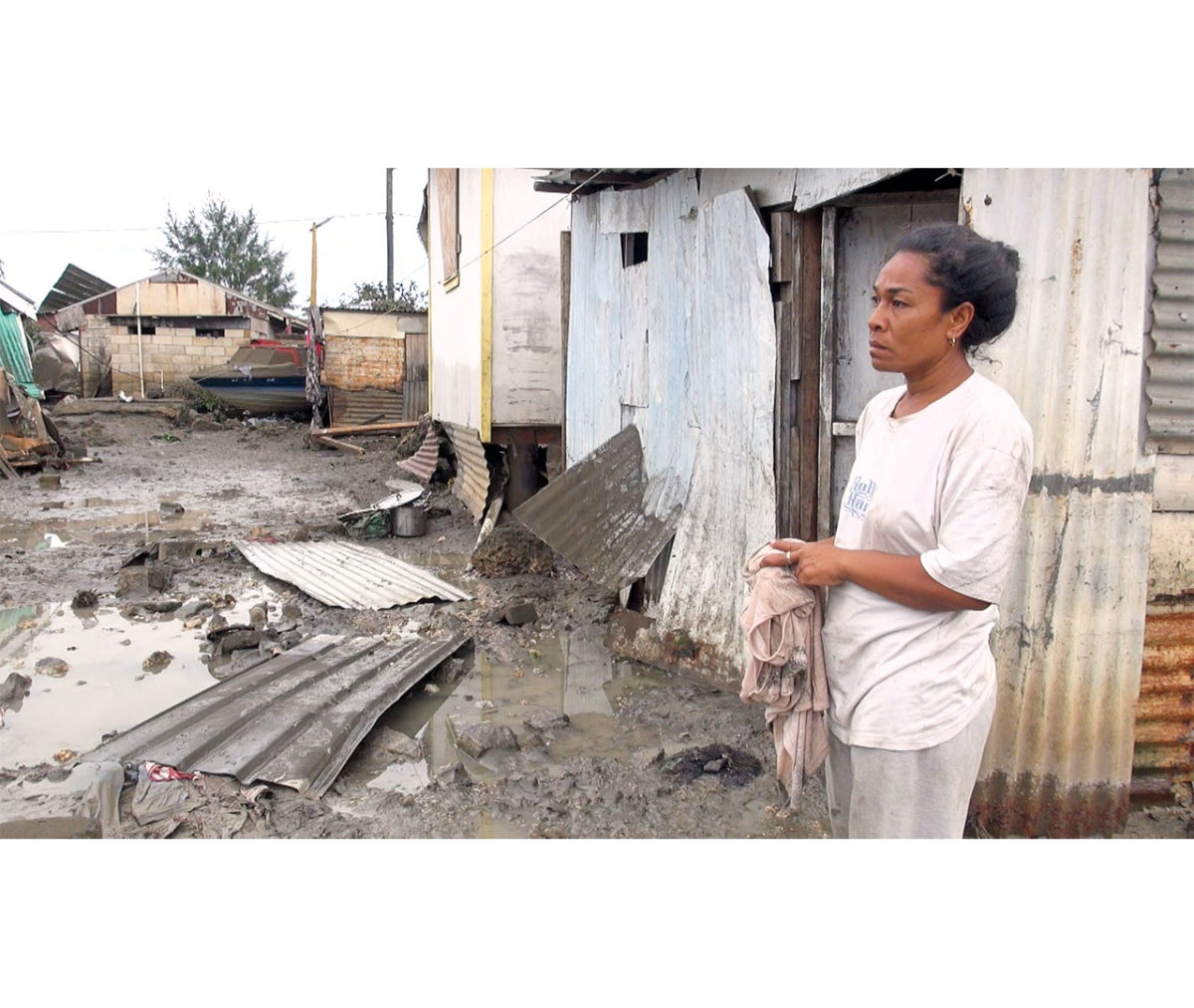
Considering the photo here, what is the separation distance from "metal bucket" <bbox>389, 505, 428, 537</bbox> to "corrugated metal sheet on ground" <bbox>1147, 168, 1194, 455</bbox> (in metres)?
7.80

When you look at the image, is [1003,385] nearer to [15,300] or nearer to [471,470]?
[471,470]

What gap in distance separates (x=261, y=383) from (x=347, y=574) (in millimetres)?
17847

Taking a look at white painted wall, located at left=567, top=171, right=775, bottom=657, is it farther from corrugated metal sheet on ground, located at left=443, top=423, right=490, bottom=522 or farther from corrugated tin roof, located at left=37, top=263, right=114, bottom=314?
corrugated tin roof, located at left=37, top=263, right=114, bottom=314

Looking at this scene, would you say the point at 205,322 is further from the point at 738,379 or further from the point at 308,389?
the point at 738,379

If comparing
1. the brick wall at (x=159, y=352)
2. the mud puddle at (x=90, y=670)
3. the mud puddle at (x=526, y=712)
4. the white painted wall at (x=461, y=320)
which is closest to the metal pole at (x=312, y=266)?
the brick wall at (x=159, y=352)

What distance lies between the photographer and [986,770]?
334 cm

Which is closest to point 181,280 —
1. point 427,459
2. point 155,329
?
point 155,329

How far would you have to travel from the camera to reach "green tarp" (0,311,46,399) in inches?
678

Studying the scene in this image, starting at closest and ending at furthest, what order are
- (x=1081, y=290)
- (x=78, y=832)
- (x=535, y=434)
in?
(x=1081, y=290), (x=78, y=832), (x=535, y=434)

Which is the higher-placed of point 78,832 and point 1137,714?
point 1137,714

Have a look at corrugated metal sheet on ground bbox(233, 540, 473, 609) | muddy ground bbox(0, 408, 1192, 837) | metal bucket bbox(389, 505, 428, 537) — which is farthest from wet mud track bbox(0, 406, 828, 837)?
A: metal bucket bbox(389, 505, 428, 537)

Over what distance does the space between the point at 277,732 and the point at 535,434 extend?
5.48m

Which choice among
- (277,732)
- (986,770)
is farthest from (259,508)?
(986,770)

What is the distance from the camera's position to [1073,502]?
3123 millimetres
